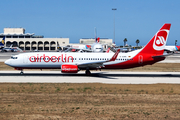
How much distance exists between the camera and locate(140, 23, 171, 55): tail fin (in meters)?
39.5

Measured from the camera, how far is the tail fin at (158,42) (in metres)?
39.5

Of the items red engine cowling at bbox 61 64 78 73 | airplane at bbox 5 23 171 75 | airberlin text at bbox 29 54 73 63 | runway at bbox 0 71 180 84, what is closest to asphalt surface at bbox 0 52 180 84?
runway at bbox 0 71 180 84

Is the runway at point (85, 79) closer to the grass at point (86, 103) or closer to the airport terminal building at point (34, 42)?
the grass at point (86, 103)

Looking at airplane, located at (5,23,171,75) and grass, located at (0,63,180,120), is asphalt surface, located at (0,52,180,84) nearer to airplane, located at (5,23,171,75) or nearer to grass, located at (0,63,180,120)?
airplane, located at (5,23,171,75)

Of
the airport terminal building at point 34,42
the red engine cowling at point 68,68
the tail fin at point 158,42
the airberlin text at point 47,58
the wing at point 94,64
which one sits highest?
the airport terminal building at point 34,42

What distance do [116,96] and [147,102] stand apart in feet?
10.5

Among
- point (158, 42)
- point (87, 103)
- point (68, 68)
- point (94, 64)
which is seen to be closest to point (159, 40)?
point (158, 42)

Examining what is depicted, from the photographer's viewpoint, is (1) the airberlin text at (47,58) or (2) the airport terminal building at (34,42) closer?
(1) the airberlin text at (47,58)

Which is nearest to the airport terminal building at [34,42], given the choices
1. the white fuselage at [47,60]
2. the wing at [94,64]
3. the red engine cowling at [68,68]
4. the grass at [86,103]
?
the white fuselage at [47,60]

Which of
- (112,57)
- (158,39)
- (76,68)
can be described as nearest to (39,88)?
(76,68)

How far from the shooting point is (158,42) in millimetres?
39594

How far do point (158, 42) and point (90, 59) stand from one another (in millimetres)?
11580

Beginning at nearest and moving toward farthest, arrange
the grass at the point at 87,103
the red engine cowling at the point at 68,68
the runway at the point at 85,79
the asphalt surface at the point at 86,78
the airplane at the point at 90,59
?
the grass at the point at 87,103
the runway at the point at 85,79
the asphalt surface at the point at 86,78
the red engine cowling at the point at 68,68
the airplane at the point at 90,59

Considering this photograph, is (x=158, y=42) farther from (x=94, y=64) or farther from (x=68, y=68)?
(x=68, y=68)
